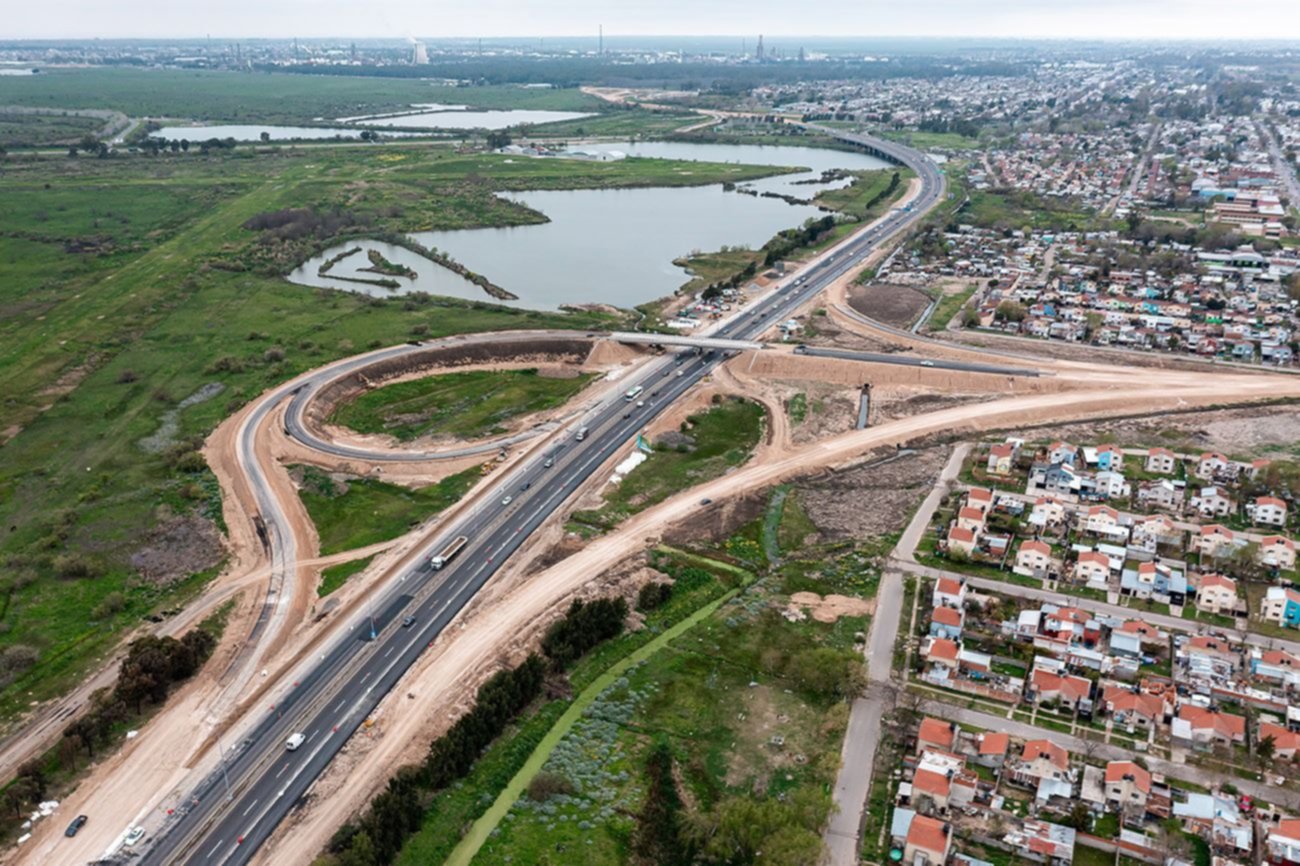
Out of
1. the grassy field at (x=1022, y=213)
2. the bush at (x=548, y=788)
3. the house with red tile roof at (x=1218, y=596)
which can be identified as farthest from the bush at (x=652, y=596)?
the grassy field at (x=1022, y=213)

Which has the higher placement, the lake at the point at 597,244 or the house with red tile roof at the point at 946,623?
the lake at the point at 597,244

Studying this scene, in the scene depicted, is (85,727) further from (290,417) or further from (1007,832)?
(1007,832)

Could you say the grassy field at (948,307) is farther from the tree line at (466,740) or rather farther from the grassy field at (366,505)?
the tree line at (466,740)

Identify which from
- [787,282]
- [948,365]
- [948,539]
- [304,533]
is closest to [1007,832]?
[948,539]

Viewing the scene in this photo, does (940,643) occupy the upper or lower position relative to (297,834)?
upper

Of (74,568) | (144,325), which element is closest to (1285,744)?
(74,568)

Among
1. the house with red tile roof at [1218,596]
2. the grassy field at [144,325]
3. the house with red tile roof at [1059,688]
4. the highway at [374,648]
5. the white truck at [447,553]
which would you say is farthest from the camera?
the white truck at [447,553]

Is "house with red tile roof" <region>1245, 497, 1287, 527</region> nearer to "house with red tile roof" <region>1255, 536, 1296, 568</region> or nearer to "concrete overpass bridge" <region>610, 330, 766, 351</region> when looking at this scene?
"house with red tile roof" <region>1255, 536, 1296, 568</region>
